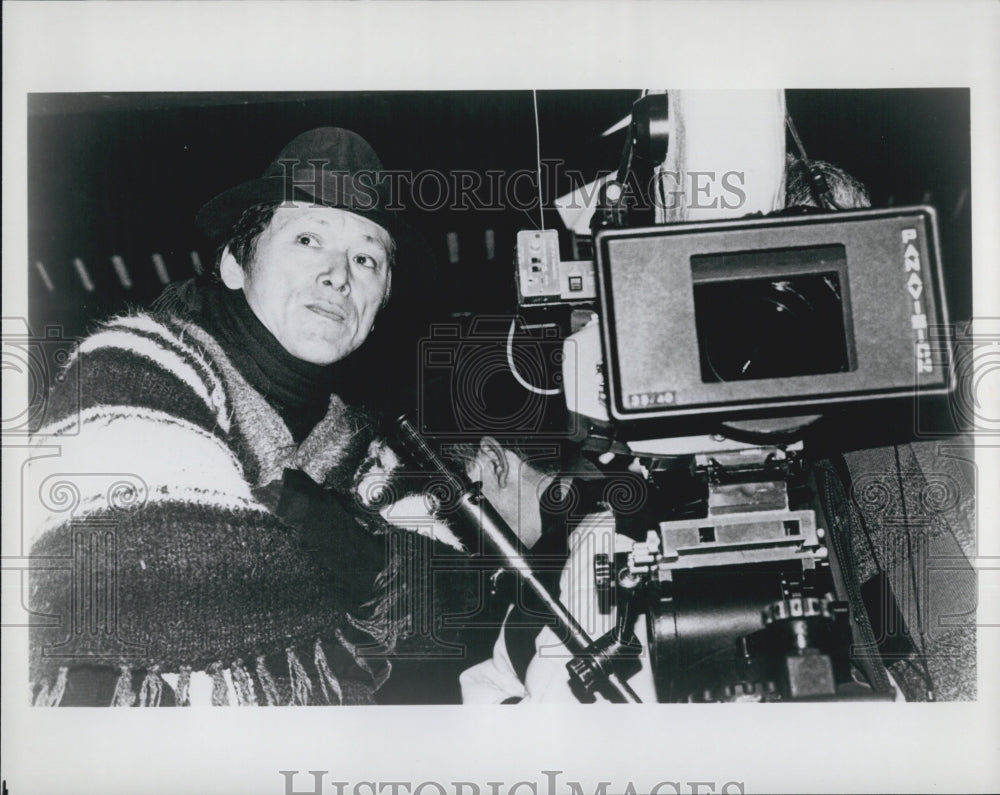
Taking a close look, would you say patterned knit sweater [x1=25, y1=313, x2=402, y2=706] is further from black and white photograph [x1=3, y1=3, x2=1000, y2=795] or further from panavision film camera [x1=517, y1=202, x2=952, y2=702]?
panavision film camera [x1=517, y1=202, x2=952, y2=702]

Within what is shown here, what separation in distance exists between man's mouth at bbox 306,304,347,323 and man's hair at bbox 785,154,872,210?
757 millimetres

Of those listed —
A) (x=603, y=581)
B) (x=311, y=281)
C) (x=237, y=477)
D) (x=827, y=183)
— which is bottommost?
(x=603, y=581)

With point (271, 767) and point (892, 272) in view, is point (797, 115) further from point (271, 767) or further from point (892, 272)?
point (271, 767)

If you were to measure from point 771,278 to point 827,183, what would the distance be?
0.86ft

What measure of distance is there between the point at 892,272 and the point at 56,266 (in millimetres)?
1325

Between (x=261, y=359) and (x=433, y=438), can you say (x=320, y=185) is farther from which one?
(x=433, y=438)

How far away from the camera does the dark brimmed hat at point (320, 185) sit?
4.63 feet

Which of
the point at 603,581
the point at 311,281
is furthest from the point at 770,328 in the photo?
the point at 311,281

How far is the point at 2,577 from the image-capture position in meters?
1.41

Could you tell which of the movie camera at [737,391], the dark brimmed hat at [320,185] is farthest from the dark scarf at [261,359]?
the movie camera at [737,391]

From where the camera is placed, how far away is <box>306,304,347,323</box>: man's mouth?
1.40 m

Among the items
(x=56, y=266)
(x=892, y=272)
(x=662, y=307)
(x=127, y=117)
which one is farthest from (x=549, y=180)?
(x=56, y=266)

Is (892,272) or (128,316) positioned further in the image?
(128,316)

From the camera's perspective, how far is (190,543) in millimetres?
1387
